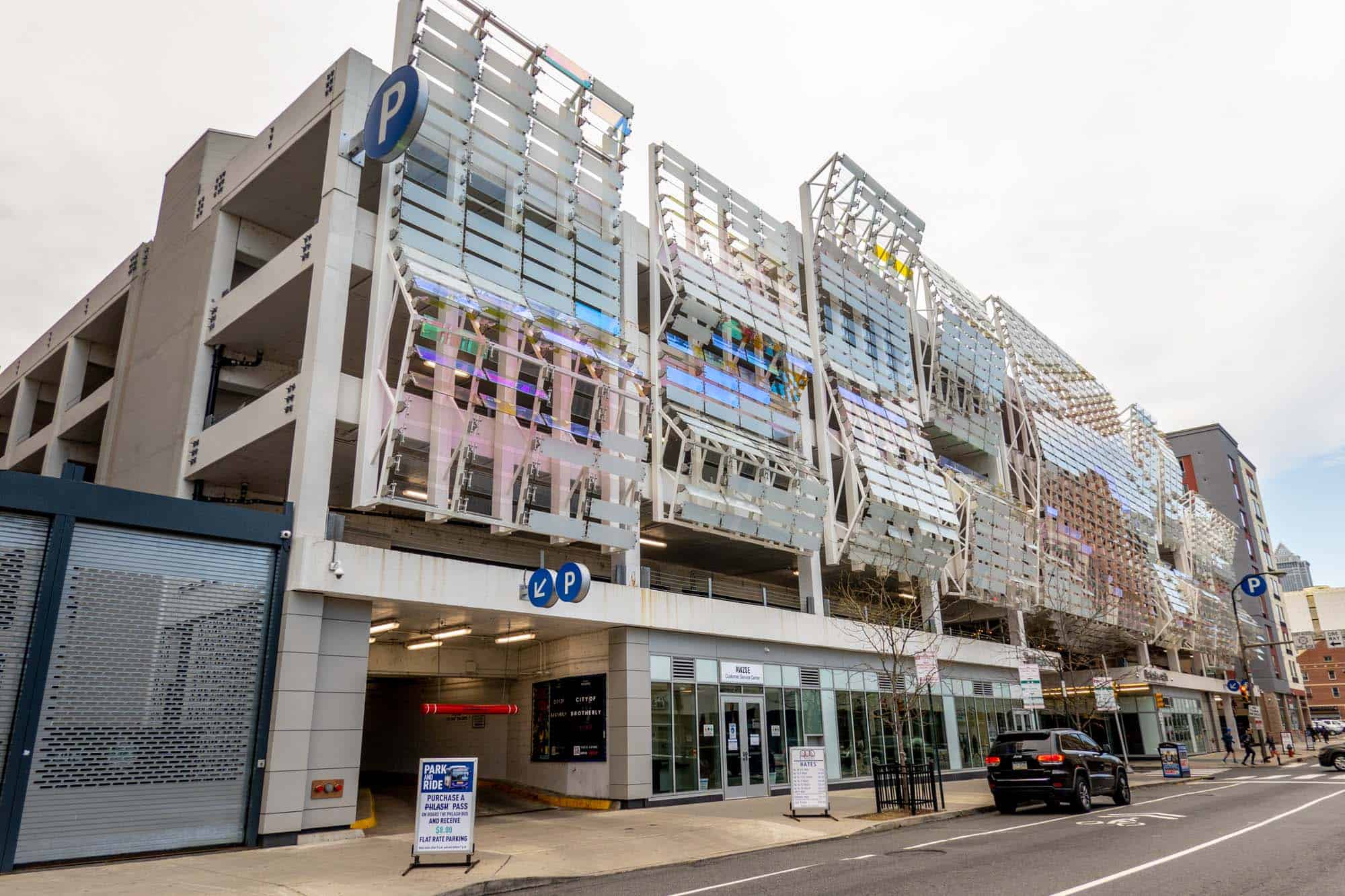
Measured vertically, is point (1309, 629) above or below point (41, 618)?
above

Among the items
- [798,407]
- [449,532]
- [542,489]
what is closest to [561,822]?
[542,489]

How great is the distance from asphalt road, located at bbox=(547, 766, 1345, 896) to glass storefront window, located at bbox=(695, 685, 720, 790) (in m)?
A: 6.41

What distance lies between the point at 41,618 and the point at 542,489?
1000 cm

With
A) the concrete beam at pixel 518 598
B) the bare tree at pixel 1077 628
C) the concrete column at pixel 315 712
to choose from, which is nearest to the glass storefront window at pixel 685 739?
the concrete beam at pixel 518 598

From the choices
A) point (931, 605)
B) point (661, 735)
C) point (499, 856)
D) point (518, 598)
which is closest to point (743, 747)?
point (661, 735)

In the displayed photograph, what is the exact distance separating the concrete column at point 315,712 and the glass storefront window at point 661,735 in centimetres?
757

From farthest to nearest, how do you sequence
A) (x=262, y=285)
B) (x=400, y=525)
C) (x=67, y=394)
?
(x=67, y=394)
(x=400, y=525)
(x=262, y=285)

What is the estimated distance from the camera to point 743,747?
23.9 m

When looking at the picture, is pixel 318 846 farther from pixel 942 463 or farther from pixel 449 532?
pixel 942 463

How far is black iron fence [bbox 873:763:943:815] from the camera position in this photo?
65.2 feet

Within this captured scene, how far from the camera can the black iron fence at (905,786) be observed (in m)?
19.9

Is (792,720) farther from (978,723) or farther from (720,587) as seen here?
(978,723)

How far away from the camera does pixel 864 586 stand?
35.0 metres

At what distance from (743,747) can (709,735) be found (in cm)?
135
